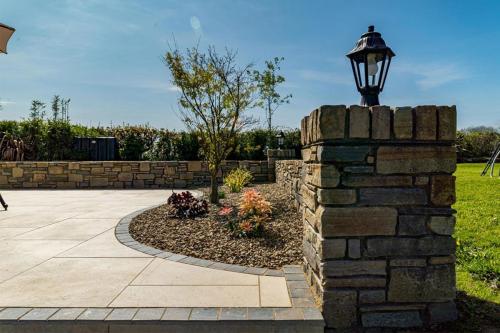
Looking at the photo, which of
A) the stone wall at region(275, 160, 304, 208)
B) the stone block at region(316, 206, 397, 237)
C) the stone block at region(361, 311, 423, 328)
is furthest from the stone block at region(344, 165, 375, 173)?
the stone wall at region(275, 160, 304, 208)

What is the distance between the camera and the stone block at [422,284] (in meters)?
2.25

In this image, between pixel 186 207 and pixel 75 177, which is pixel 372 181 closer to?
pixel 186 207

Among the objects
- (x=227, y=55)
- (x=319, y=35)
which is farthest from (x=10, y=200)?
(x=319, y=35)

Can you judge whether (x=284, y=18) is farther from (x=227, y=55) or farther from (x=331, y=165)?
(x=331, y=165)

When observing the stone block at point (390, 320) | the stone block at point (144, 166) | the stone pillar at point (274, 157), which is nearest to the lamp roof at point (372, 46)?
the stone block at point (390, 320)

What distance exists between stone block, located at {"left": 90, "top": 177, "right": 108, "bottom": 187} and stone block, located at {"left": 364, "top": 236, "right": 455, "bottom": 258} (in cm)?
958

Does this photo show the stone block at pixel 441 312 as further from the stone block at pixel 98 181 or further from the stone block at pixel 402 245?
the stone block at pixel 98 181

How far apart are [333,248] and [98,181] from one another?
959 cm

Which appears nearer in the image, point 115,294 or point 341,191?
point 341,191

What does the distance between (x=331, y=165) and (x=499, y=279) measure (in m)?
2.01

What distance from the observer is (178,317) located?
2.17m

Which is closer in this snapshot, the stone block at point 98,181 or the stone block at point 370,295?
the stone block at point 370,295

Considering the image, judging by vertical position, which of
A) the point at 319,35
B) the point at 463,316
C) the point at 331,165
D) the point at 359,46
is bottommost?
the point at 463,316

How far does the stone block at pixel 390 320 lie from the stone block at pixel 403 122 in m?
1.19
